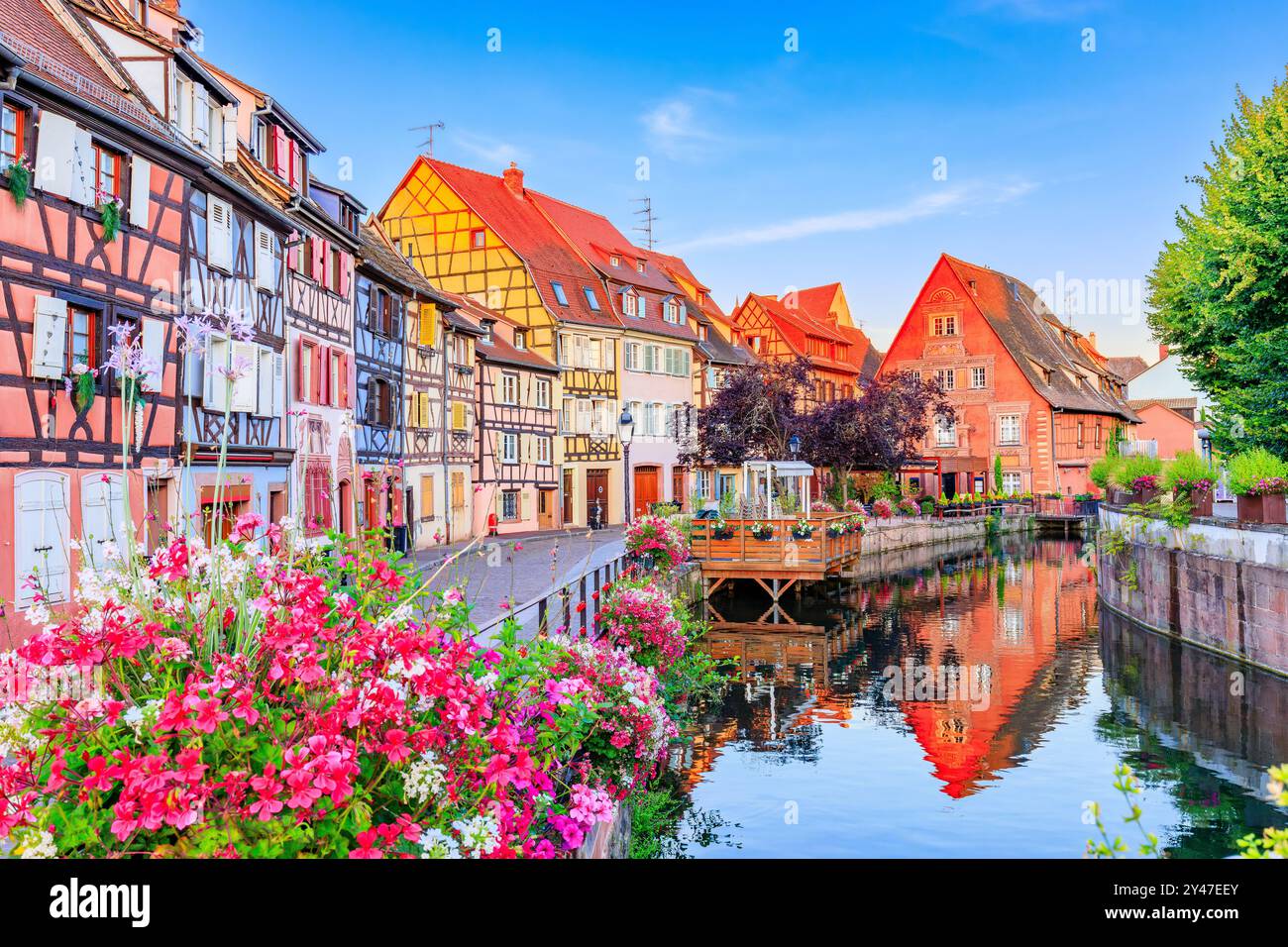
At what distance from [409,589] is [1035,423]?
57826 mm

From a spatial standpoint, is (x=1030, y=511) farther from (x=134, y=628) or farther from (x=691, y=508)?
(x=134, y=628)

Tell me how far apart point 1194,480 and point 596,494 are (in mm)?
27502

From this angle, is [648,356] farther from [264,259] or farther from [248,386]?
[248,386]

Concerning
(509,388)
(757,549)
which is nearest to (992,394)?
(509,388)

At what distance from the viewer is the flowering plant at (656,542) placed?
74.5 feet

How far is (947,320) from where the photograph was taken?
60.9 metres

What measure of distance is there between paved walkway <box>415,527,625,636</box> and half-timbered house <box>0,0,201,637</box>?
4.82 metres

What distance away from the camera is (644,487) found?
4628 cm

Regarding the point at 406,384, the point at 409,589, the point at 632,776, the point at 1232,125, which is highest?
the point at 1232,125

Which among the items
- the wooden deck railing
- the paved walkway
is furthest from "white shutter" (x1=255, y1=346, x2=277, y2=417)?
the wooden deck railing

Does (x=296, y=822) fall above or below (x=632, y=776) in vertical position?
above

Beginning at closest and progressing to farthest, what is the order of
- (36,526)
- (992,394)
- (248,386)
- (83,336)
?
(36,526) < (83,336) < (248,386) < (992,394)

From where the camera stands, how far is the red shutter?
70.9 feet

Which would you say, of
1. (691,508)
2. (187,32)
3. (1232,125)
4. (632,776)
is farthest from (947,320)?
(632,776)
